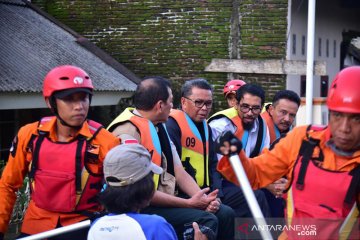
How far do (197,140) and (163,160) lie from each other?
81 cm

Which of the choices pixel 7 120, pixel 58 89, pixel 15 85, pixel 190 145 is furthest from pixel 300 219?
pixel 7 120

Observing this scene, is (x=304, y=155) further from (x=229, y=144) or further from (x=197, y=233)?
(x=197, y=233)

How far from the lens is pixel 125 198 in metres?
3.32

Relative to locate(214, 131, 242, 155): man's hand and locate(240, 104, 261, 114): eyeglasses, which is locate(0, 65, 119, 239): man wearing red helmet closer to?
locate(214, 131, 242, 155): man's hand

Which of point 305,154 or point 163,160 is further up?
point 305,154

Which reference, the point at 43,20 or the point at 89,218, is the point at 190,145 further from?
the point at 43,20

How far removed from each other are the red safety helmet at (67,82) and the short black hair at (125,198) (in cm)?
98

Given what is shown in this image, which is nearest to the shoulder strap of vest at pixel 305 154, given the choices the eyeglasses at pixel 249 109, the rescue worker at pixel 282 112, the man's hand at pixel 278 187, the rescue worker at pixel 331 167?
the rescue worker at pixel 331 167

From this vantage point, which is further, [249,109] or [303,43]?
[303,43]

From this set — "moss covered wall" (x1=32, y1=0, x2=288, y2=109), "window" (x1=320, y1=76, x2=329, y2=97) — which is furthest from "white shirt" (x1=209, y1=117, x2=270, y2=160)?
"window" (x1=320, y1=76, x2=329, y2=97)

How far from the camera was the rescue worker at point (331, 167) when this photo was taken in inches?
128

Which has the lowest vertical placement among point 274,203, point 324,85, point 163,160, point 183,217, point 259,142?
point 274,203

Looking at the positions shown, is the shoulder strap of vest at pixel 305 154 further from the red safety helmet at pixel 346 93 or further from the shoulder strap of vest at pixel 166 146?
the shoulder strap of vest at pixel 166 146

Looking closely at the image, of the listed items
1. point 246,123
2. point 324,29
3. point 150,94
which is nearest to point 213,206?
point 150,94
